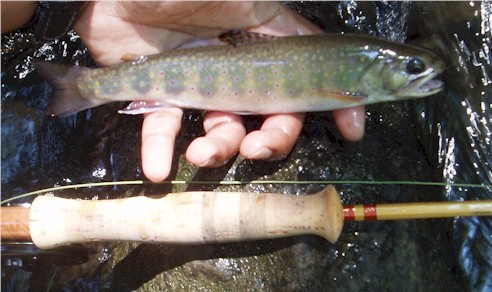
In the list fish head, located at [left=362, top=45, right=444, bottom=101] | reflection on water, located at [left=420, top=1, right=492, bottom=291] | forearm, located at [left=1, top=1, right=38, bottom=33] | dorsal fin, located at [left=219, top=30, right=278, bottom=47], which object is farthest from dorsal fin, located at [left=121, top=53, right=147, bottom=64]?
reflection on water, located at [left=420, top=1, right=492, bottom=291]

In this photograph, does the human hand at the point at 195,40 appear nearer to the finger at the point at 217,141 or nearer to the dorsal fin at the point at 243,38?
the finger at the point at 217,141

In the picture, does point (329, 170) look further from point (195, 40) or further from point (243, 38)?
point (195, 40)

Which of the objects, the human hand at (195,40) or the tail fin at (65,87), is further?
the tail fin at (65,87)

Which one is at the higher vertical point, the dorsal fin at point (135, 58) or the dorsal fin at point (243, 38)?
the dorsal fin at point (135, 58)

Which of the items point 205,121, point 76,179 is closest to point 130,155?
point 76,179

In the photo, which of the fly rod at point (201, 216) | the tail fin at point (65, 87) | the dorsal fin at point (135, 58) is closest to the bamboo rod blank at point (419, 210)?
the fly rod at point (201, 216)

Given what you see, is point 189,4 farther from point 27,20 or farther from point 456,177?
point 456,177

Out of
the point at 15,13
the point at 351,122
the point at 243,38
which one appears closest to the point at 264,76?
Answer: the point at 243,38
